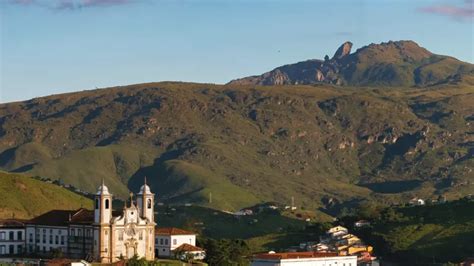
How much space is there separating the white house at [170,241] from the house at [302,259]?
7600 mm

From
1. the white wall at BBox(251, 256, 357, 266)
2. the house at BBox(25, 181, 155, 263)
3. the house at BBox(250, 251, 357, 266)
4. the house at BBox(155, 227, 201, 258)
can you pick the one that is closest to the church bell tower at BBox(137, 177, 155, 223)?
the house at BBox(25, 181, 155, 263)

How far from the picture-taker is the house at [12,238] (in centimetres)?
14250

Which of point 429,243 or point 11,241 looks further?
point 429,243

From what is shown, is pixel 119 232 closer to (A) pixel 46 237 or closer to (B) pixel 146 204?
(B) pixel 146 204

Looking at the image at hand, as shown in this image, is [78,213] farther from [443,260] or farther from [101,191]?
[443,260]

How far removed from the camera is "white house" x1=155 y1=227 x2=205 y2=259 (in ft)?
484

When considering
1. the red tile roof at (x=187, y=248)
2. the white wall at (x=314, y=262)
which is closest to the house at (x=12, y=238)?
the red tile roof at (x=187, y=248)

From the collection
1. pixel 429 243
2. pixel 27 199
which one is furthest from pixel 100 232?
pixel 429 243

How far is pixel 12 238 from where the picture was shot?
14312 centimetres

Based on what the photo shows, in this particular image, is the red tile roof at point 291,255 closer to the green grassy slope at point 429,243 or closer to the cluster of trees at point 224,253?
the cluster of trees at point 224,253

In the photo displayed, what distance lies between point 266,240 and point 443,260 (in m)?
28.4

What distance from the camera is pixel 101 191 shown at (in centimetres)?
13462

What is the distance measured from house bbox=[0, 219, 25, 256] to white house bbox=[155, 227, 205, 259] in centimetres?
1474

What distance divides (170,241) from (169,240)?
0.64 ft
